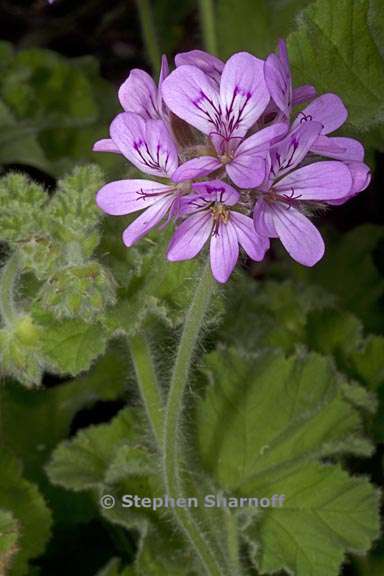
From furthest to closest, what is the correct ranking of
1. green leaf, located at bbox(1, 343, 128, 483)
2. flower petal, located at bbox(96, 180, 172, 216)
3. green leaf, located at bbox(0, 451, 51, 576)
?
green leaf, located at bbox(1, 343, 128, 483)
green leaf, located at bbox(0, 451, 51, 576)
flower petal, located at bbox(96, 180, 172, 216)

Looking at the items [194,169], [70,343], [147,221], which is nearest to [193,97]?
[194,169]

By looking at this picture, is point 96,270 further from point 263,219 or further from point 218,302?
point 263,219

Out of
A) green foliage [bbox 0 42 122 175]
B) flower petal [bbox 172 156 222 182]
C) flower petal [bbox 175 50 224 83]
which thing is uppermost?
green foliage [bbox 0 42 122 175]

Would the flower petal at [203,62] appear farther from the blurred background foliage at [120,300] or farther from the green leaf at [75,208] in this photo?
the green leaf at [75,208]

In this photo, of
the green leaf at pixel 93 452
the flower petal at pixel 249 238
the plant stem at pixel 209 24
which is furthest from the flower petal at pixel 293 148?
the plant stem at pixel 209 24

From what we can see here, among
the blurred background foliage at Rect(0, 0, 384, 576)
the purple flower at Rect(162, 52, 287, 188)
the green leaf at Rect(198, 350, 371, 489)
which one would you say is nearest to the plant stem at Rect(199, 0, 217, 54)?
the blurred background foliage at Rect(0, 0, 384, 576)

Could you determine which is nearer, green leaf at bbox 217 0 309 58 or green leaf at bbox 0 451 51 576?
green leaf at bbox 0 451 51 576

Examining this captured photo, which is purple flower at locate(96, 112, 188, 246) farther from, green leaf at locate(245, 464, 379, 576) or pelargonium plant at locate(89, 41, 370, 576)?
green leaf at locate(245, 464, 379, 576)

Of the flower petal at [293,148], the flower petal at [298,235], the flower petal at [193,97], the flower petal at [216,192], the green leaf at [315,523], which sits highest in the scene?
the flower petal at [193,97]
